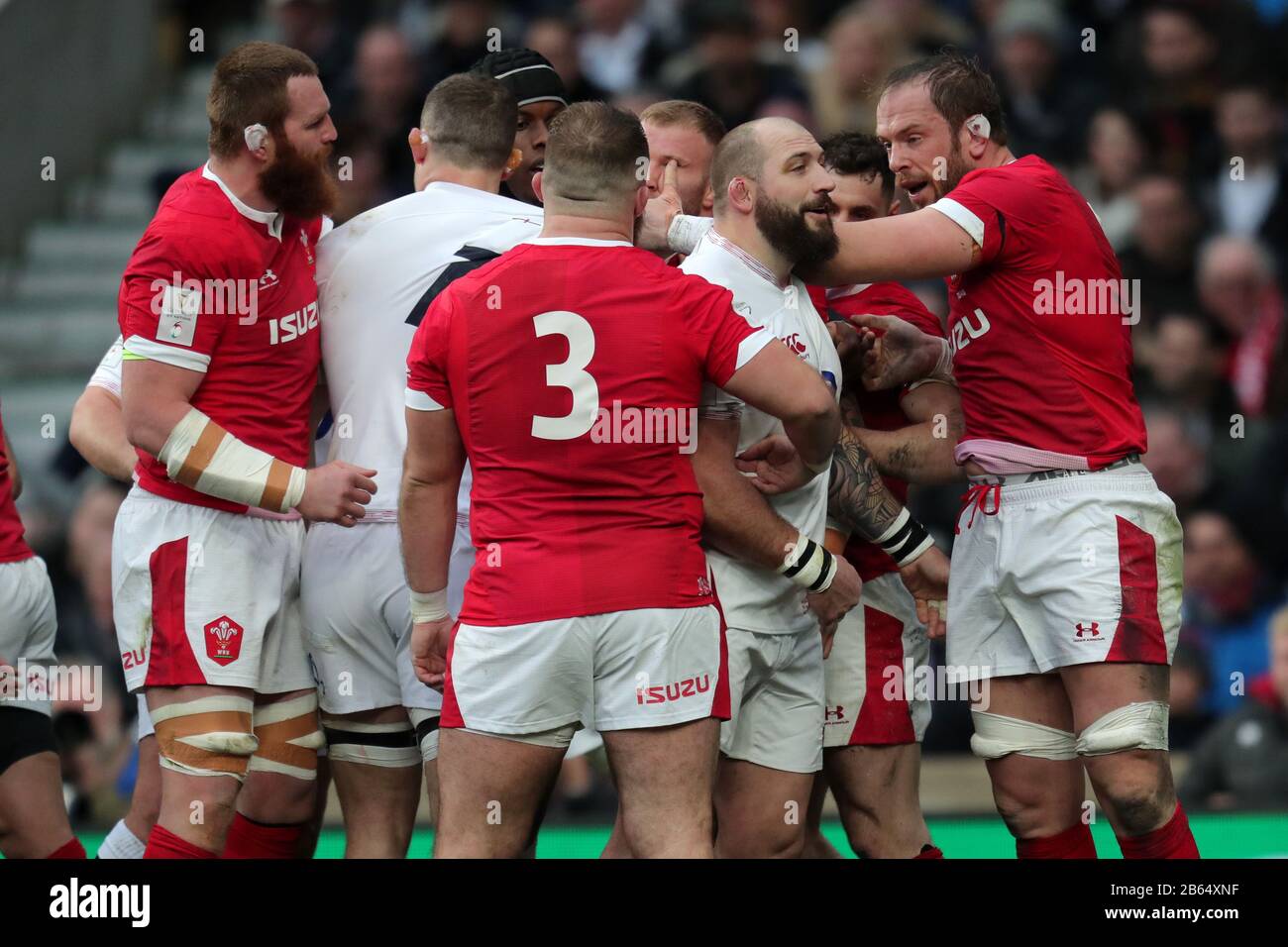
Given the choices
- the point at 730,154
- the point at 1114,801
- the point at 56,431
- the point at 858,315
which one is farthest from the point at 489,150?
the point at 56,431

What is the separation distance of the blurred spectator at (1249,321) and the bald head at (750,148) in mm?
4967

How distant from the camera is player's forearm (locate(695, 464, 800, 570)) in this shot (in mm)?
4129

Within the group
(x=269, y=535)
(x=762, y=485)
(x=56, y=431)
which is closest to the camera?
(x=762, y=485)

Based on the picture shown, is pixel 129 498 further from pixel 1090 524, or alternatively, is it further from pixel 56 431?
pixel 56 431

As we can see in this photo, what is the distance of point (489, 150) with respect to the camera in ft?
15.6

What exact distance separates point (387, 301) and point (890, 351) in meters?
1.34

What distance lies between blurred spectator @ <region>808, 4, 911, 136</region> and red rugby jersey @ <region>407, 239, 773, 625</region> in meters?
5.29

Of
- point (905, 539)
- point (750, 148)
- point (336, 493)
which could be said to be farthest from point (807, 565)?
point (336, 493)

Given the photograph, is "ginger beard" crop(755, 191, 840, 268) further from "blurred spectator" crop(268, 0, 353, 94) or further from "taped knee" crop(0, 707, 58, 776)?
"blurred spectator" crop(268, 0, 353, 94)

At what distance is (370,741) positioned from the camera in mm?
4676

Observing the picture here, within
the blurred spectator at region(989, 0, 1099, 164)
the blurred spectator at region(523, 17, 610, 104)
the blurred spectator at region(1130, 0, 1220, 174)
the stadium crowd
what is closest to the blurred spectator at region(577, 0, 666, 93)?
the stadium crowd

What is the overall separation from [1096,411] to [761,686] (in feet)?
3.55

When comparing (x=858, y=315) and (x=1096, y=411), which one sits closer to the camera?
(x=1096, y=411)

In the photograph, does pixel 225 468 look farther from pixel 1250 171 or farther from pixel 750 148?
pixel 1250 171
